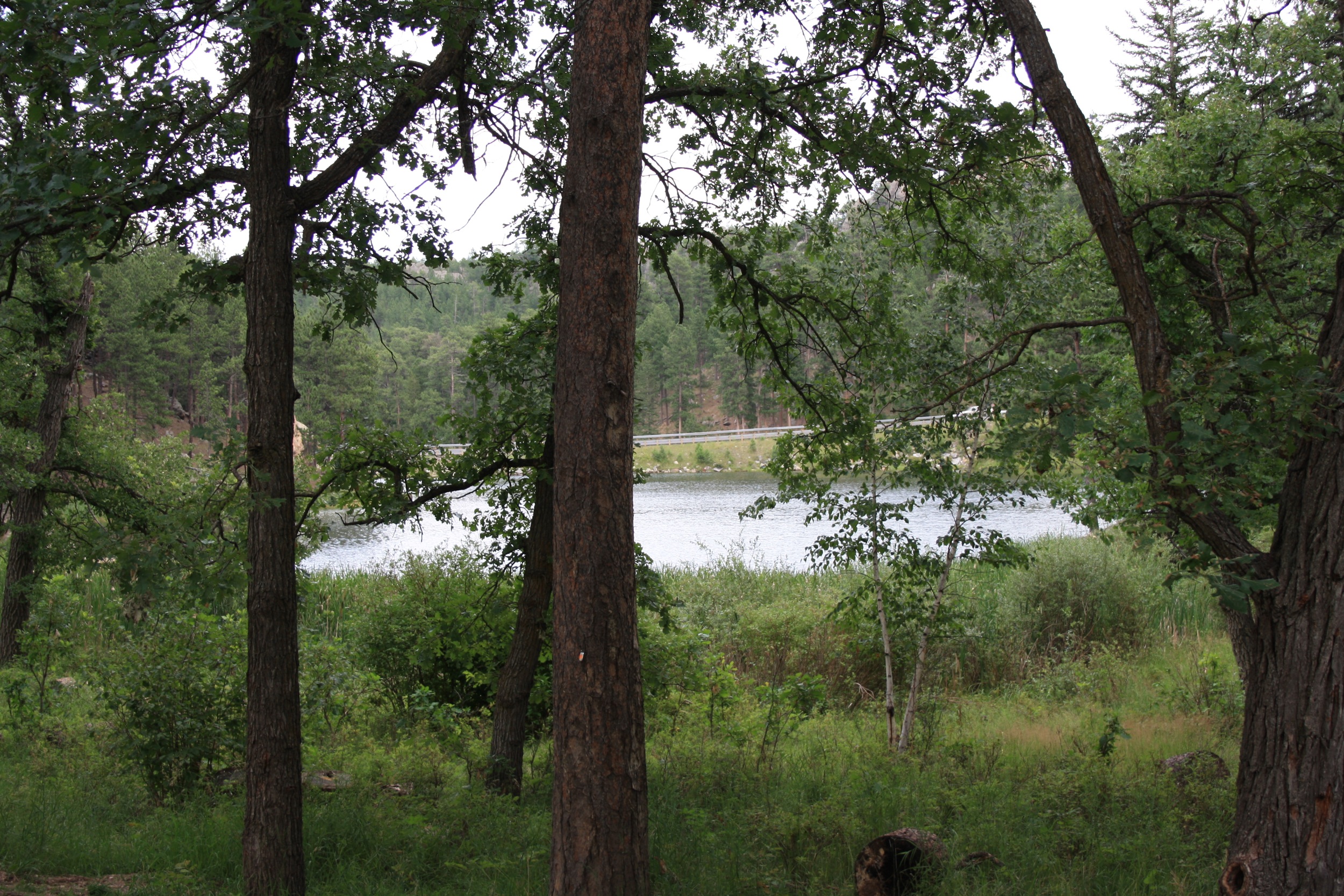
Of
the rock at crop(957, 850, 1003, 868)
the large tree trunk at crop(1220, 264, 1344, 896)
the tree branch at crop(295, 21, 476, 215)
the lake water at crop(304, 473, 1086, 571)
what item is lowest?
the lake water at crop(304, 473, 1086, 571)

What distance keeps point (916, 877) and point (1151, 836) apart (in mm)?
1645

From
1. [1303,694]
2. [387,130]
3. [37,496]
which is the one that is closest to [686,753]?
[1303,694]

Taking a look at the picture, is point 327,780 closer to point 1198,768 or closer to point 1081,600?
point 1198,768

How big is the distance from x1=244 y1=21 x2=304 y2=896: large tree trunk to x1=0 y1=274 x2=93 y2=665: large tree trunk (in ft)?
20.3

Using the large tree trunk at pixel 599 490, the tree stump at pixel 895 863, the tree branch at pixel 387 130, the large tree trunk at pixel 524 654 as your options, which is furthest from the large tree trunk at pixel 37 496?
the tree stump at pixel 895 863

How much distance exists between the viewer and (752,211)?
7145 mm

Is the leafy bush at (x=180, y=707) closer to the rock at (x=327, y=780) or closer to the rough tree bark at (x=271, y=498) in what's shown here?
the rock at (x=327, y=780)

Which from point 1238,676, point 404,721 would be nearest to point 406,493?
point 404,721

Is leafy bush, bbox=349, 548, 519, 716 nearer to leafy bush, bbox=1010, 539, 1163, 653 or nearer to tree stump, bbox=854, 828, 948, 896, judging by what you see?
tree stump, bbox=854, 828, 948, 896

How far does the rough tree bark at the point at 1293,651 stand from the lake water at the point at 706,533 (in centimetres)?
1160

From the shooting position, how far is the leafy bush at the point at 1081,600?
12664mm

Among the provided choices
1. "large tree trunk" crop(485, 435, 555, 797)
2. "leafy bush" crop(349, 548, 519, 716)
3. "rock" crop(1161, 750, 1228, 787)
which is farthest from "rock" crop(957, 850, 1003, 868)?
"leafy bush" crop(349, 548, 519, 716)

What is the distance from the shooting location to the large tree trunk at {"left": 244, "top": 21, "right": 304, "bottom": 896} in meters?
4.82

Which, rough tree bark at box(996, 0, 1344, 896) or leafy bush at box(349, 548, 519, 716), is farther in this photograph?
leafy bush at box(349, 548, 519, 716)
